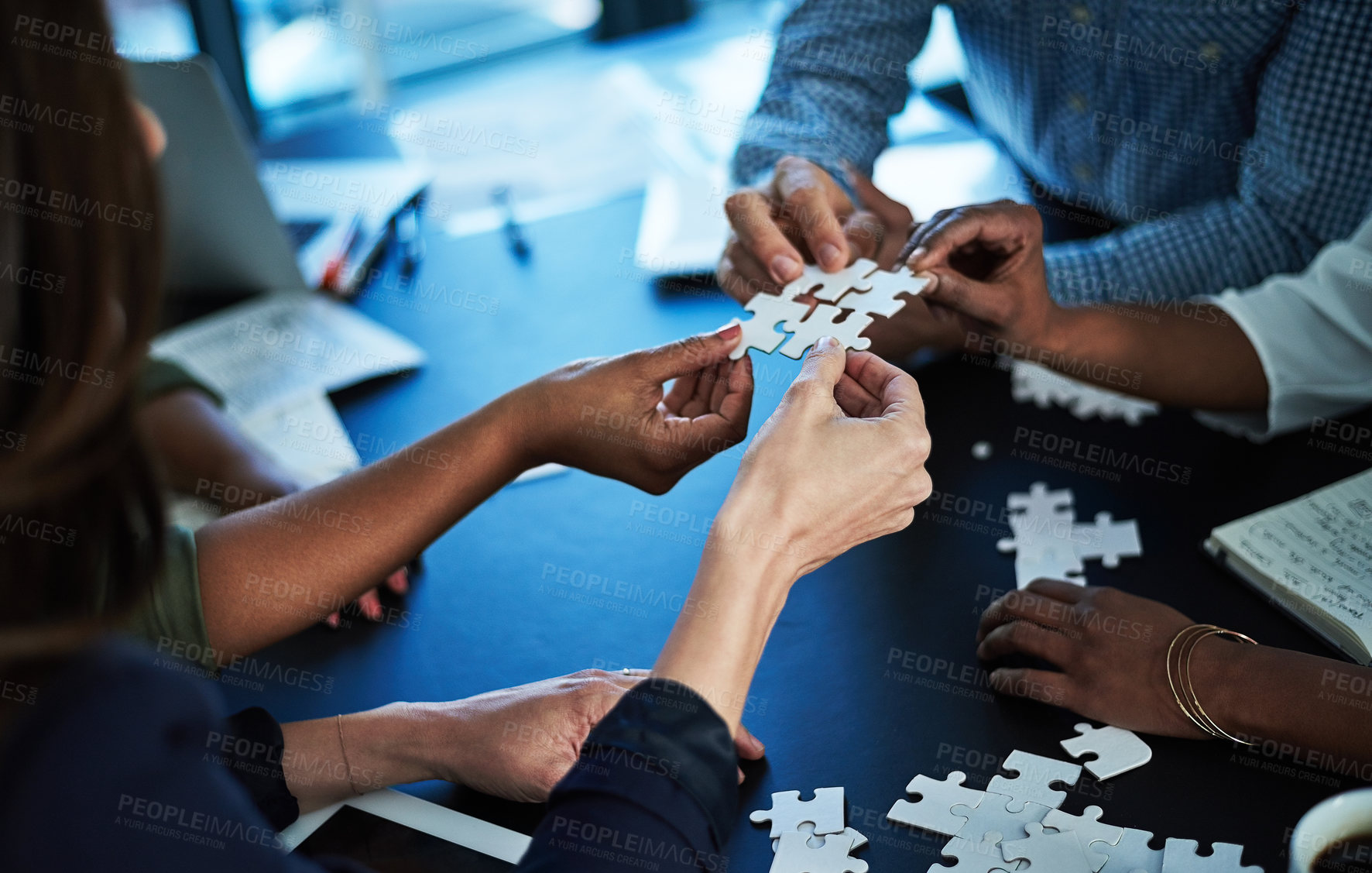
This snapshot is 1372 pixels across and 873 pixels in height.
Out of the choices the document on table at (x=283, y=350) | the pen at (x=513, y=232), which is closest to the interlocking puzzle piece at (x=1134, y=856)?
the document on table at (x=283, y=350)

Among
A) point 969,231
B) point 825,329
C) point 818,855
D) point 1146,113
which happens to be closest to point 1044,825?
point 818,855

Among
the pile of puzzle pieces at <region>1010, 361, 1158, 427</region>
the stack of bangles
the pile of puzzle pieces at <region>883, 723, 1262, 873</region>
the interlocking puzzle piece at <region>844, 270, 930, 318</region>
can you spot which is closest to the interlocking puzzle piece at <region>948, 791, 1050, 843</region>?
the pile of puzzle pieces at <region>883, 723, 1262, 873</region>

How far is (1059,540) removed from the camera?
4.99ft

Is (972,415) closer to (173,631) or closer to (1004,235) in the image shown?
(1004,235)

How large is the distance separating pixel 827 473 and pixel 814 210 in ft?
2.32

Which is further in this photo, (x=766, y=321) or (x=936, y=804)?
(x=766, y=321)

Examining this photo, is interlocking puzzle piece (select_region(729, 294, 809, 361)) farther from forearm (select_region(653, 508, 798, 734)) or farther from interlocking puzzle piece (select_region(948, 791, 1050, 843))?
interlocking puzzle piece (select_region(948, 791, 1050, 843))

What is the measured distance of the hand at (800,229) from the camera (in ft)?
5.54

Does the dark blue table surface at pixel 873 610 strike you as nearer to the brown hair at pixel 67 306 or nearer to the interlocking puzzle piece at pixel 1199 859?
the interlocking puzzle piece at pixel 1199 859

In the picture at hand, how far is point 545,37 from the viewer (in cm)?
665

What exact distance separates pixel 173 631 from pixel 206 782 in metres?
0.75

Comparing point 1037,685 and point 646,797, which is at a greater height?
point 646,797

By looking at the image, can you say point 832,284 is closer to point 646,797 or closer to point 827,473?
point 827,473

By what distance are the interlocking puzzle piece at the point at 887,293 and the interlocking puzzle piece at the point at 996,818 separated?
0.70 meters
